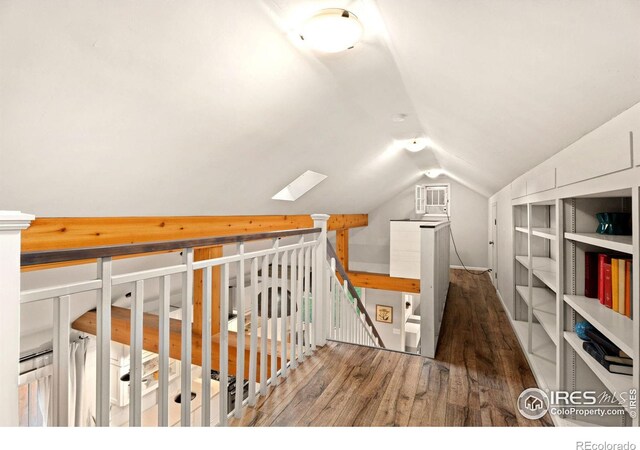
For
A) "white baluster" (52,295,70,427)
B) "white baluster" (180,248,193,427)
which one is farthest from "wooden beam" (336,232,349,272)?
"white baluster" (52,295,70,427)

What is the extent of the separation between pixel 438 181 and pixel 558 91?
20.6 feet

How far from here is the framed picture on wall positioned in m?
7.72

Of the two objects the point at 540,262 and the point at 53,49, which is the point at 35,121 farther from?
the point at 540,262

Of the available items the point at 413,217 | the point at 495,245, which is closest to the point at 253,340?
the point at 495,245

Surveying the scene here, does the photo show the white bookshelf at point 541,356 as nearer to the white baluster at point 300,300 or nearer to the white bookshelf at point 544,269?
the white bookshelf at point 544,269

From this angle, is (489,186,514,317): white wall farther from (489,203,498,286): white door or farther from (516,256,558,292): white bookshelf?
(489,203,498,286): white door

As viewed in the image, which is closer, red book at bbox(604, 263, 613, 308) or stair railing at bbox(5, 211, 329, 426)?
stair railing at bbox(5, 211, 329, 426)

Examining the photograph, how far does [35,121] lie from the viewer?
1.56 meters

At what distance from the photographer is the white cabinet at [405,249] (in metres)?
6.12

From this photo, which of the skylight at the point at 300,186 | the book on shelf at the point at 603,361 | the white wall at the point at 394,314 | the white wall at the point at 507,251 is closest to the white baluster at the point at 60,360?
the book on shelf at the point at 603,361

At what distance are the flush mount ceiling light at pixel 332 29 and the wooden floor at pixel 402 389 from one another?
187cm

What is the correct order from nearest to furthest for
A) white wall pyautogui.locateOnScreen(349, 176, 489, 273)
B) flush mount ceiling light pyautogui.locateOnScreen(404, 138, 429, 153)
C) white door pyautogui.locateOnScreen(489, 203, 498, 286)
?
flush mount ceiling light pyautogui.locateOnScreen(404, 138, 429, 153)
white door pyautogui.locateOnScreen(489, 203, 498, 286)
white wall pyautogui.locateOnScreen(349, 176, 489, 273)

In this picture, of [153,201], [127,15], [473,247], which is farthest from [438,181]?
[127,15]

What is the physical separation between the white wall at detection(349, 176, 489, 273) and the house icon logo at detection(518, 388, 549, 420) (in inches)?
214
